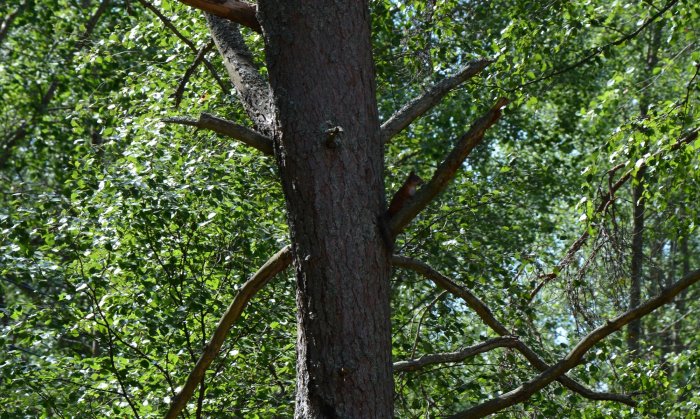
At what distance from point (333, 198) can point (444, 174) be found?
38 cm

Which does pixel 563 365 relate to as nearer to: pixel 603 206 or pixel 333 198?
pixel 333 198

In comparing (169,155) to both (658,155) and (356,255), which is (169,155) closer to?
(658,155)

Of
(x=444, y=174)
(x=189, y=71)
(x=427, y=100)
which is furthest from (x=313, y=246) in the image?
(x=189, y=71)

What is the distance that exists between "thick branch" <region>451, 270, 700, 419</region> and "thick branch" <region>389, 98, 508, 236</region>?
967 millimetres

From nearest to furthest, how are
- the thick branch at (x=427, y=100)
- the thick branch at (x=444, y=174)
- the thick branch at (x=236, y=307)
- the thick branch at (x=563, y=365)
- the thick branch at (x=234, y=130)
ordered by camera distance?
the thick branch at (x=444, y=174)
the thick branch at (x=234, y=130)
the thick branch at (x=236, y=307)
the thick branch at (x=427, y=100)
the thick branch at (x=563, y=365)

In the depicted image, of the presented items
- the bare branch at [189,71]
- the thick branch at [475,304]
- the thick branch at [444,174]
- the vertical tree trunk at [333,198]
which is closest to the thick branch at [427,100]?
the vertical tree trunk at [333,198]

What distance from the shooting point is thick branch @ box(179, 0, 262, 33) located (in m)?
3.77

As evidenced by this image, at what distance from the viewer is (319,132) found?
11.1 feet

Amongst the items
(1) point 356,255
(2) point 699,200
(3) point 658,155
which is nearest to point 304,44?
(1) point 356,255

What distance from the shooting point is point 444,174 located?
11.0ft

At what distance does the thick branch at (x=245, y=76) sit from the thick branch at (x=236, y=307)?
18.8 inches

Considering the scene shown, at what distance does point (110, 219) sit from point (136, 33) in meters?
2.30

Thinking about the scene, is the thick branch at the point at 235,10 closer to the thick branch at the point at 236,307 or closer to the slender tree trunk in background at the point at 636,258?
the thick branch at the point at 236,307

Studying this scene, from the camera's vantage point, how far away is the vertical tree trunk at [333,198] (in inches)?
127
